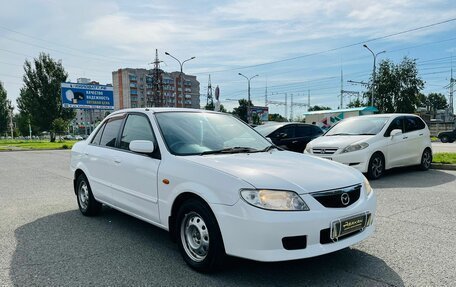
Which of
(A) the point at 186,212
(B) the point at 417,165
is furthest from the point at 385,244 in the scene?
(B) the point at 417,165

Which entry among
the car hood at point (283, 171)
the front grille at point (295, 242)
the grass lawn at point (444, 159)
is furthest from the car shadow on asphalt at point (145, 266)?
the grass lawn at point (444, 159)

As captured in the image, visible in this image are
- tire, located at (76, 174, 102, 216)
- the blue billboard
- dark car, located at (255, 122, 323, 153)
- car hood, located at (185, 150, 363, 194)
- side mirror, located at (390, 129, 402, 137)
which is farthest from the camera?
the blue billboard

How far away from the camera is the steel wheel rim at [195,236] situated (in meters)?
3.38

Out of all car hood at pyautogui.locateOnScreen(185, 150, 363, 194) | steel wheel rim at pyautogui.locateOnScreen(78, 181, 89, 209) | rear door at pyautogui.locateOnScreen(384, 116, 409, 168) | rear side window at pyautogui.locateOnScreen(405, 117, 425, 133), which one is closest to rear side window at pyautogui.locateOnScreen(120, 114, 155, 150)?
car hood at pyautogui.locateOnScreen(185, 150, 363, 194)

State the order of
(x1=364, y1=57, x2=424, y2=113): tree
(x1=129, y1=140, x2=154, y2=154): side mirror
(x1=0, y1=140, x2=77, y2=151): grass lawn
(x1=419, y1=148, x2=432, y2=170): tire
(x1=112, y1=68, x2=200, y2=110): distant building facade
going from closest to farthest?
(x1=129, y1=140, x2=154, y2=154): side mirror
(x1=419, y1=148, x2=432, y2=170): tire
(x1=0, y1=140, x2=77, y2=151): grass lawn
(x1=364, y1=57, x2=424, y2=113): tree
(x1=112, y1=68, x2=200, y2=110): distant building facade

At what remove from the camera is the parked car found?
28.1ft

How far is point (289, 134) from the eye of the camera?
12.7 metres

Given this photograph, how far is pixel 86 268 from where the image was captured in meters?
3.60

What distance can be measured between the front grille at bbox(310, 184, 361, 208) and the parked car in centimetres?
533

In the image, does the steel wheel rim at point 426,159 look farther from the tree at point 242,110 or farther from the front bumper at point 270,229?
the tree at point 242,110

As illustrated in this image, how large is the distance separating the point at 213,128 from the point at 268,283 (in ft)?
6.50

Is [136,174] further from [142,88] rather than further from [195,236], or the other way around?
[142,88]

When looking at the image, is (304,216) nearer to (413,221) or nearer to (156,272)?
(156,272)

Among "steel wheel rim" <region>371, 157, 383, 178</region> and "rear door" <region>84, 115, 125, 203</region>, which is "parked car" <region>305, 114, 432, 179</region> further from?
"rear door" <region>84, 115, 125, 203</region>
